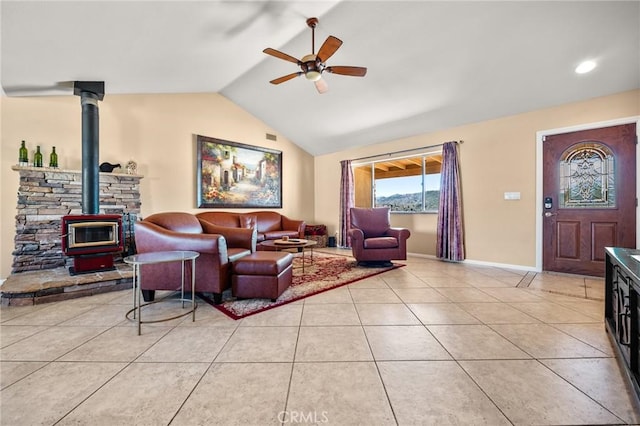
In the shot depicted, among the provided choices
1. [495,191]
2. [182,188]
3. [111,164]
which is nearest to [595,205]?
[495,191]

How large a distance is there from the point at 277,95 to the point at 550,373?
199 inches

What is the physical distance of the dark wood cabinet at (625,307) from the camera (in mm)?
1247

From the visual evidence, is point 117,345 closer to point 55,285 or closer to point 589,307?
point 55,285

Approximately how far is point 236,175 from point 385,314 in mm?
4338

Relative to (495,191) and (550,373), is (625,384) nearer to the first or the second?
(550,373)

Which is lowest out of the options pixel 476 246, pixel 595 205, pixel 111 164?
pixel 476 246

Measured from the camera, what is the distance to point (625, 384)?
4.31 ft

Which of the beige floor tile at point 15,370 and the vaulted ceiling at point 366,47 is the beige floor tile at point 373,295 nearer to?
the beige floor tile at point 15,370

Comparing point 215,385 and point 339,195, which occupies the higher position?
point 339,195

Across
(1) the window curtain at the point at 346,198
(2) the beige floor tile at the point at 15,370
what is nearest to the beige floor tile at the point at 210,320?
(2) the beige floor tile at the point at 15,370

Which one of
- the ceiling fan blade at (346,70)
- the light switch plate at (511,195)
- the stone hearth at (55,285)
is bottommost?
the stone hearth at (55,285)

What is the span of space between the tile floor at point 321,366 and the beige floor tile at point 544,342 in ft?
0.04

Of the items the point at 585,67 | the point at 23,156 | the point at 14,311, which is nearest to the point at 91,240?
the point at 14,311

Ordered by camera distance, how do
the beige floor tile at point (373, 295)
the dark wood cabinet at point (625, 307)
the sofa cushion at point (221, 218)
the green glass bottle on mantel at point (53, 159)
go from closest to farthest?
the dark wood cabinet at point (625, 307), the beige floor tile at point (373, 295), the green glass bottle on mantel at point (53, 159), the sofa cushion at point (221, 218)
